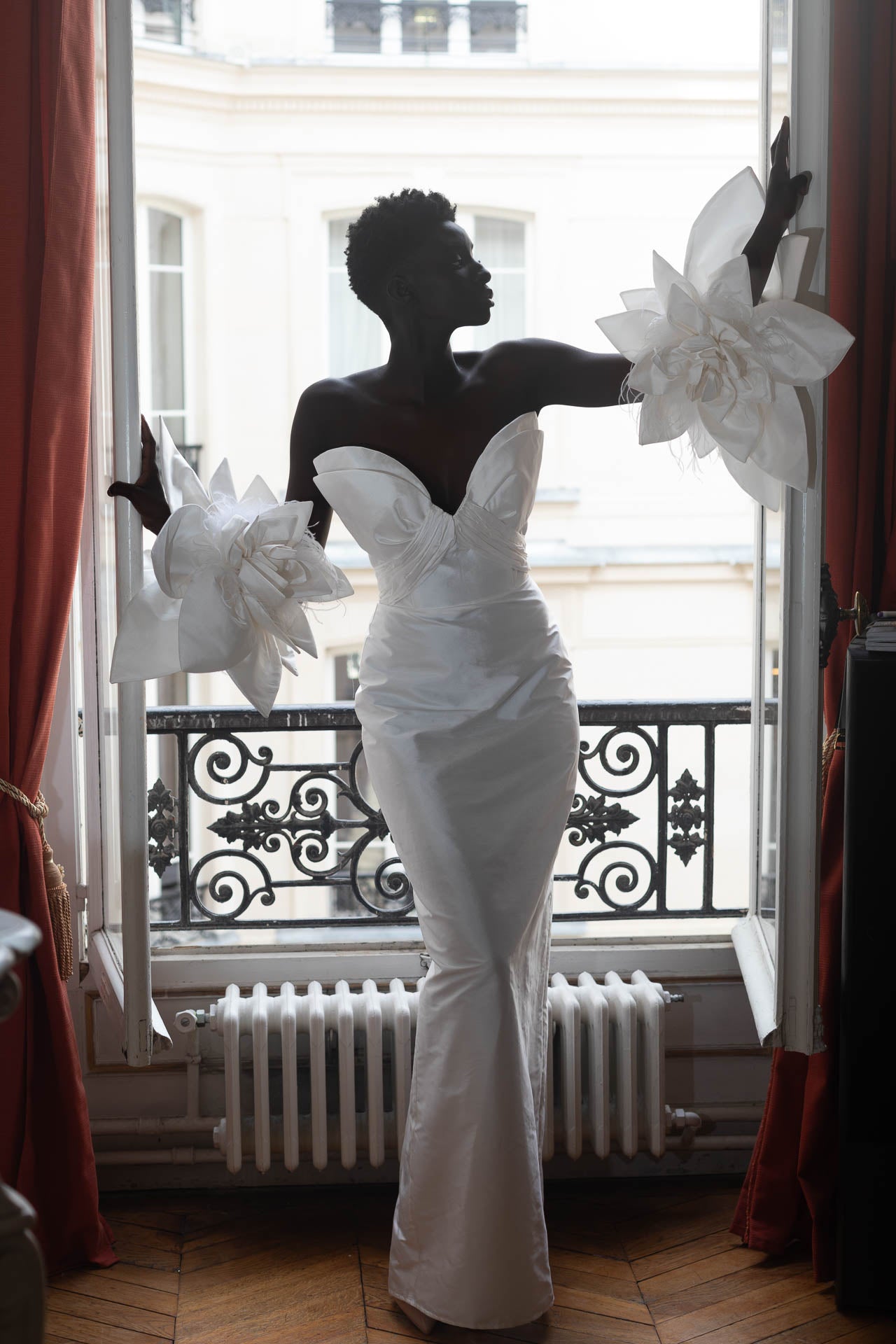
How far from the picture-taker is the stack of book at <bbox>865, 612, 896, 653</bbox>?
6.30 feet

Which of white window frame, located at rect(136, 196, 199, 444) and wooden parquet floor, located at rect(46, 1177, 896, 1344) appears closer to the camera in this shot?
wooden parquet floor, located at rect(46, 1177, 896, 1344)

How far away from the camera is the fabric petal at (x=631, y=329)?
1.89 m

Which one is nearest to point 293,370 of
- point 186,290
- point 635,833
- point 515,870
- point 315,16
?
point 186,290

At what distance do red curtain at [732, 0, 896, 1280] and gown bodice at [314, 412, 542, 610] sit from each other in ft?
2.09

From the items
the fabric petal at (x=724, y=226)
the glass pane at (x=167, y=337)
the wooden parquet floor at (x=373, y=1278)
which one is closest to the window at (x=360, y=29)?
the glass pane at (x=167, y=337)

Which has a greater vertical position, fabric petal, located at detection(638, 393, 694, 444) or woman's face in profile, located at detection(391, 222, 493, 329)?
woman's face in profile, located at detection(391, 222, 493, 329)

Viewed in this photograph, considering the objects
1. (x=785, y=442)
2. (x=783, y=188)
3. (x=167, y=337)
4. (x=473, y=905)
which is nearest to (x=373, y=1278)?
(x=473, y=905)

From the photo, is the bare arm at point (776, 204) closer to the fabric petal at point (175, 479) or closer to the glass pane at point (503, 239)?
the fabric petal at point (175, 479)

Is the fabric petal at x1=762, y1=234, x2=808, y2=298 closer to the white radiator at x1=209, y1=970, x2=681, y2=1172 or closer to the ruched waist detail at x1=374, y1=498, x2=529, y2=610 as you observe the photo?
the ruched waist detail at x1=374, y1=498, x2=529, y2=610

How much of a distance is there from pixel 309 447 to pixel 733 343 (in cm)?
77

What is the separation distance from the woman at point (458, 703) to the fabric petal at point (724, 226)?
0.28m

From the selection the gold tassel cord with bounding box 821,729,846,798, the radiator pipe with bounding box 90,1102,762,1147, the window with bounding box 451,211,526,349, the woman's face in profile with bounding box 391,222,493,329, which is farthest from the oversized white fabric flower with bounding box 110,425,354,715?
the window with bounding box 451,211,526,349

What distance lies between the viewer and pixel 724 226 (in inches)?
71.8

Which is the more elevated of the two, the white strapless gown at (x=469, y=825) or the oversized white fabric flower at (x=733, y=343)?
the oversized white fabric flower at (x=733, y=343)
